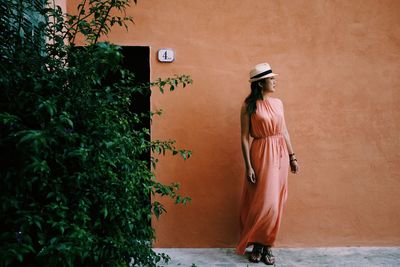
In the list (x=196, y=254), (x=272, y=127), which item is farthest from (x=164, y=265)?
(x=272, y=127)

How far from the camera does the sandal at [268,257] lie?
4.65 metres

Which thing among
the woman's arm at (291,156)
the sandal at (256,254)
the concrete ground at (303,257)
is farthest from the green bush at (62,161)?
the woman's arm at (291,156)

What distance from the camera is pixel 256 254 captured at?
15.5ft

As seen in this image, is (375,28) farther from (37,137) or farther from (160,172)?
(37,137)

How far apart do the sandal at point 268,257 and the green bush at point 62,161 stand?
167cm

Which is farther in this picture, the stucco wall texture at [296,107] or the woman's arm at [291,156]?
the stucco wall texture at [296,107]

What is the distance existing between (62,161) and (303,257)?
296cm

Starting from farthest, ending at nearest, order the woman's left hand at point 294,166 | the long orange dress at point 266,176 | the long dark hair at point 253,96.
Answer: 1. the woman's left hand at point 294,166
2. the long dark hair at point 253,96
3. the long orange dress at point 266,176

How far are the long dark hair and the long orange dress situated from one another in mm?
45

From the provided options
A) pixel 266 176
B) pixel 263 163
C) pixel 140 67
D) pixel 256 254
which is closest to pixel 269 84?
pixel 263 163

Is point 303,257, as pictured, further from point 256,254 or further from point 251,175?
point 251,175

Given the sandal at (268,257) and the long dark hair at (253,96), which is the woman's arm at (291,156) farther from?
the sandal at (268,257)

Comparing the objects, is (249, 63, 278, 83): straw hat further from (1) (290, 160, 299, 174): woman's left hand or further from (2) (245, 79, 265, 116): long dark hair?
(1) (290, 160, 299, 174): woman's left hand

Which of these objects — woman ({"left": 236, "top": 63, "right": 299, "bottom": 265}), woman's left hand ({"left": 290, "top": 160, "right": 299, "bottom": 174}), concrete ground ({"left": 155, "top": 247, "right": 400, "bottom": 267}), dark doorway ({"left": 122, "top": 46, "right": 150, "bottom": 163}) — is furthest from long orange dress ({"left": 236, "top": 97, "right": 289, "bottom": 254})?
dark doorway ({"left": 122, "top": 46, "right": 150, "bottom": 163})
